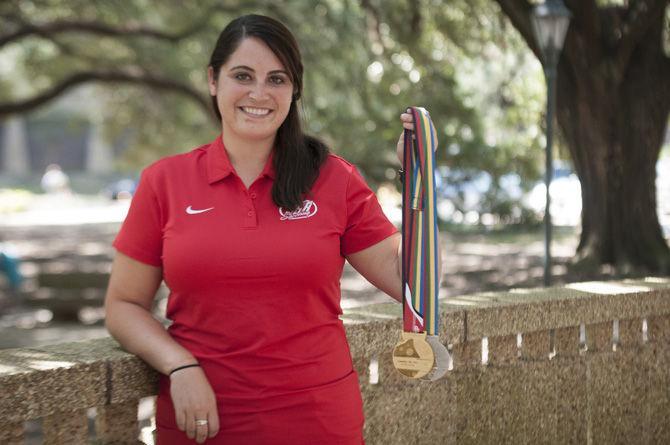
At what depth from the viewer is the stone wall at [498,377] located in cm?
268

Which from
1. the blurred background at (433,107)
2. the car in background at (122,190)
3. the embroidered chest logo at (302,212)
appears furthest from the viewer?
the car in background at (122,190)

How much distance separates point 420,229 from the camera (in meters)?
2.45

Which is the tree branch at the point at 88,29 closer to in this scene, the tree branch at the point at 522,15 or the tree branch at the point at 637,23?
the tree branch at the point at 522,15

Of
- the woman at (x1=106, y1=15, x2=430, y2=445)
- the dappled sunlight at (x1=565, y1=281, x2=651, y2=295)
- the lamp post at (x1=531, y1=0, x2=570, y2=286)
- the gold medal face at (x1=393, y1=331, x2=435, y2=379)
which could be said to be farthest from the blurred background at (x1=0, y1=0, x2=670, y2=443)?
A: the gold medal face at (x1=393, y1=331, x2=435, y2=379)

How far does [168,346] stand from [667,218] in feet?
85.0

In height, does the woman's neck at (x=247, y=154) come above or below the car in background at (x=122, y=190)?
above

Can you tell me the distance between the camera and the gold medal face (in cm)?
237

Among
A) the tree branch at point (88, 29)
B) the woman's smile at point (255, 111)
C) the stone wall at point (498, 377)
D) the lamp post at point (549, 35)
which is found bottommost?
the stone wall at point (498, 377)

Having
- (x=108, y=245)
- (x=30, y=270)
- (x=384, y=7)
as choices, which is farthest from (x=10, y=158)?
(x=384, y=7)

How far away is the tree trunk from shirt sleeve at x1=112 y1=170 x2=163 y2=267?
12.0m

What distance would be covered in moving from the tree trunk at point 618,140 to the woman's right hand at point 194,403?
12.1m

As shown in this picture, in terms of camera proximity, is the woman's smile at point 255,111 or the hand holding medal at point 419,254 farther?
the woman's smile at point 255,111

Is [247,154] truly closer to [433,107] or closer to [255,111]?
[255,111]

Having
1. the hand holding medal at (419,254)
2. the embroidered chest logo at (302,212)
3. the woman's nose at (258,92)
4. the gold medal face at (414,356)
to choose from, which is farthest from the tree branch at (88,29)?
the gold medal face at (414,356)
